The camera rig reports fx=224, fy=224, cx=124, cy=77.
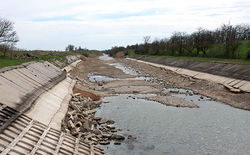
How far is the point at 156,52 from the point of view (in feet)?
359

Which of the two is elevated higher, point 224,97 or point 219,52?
point 219,52

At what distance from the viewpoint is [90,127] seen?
17859 mm

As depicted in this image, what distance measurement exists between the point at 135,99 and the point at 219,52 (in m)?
39.9

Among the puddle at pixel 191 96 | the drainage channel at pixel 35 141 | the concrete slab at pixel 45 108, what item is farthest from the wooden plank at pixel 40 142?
the puddle at pixel 191 96

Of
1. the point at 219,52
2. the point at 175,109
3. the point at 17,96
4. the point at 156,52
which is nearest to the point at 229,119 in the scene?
the point at 175,109

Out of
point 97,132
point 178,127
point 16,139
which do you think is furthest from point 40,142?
point 178,127

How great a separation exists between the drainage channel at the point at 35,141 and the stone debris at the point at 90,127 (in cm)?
142

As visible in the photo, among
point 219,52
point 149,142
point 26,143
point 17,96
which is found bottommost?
point 149,142

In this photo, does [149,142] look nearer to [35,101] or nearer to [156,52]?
[35,101]

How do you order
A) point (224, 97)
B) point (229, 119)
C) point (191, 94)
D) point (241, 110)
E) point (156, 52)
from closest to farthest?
1. point (229, 119)
2. point (241, 110)
3. point (224, 97)
4. point (191, 94)
5. point (156, 52)

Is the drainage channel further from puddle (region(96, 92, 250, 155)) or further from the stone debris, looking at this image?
puddle (region(96, 92, 250, 155))

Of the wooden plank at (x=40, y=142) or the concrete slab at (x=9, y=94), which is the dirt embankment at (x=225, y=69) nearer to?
the wooden plank at (x=40, y=142)

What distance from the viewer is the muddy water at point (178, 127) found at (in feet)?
48.1

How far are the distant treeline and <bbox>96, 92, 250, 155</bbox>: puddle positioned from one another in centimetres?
3137
